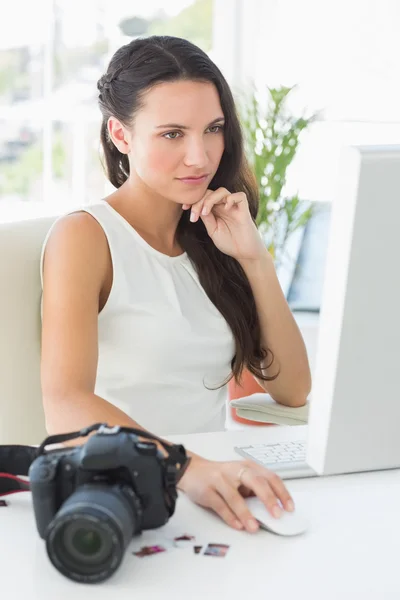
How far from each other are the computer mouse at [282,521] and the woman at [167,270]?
0.48 m

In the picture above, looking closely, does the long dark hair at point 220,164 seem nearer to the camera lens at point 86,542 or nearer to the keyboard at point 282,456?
the keyboard at point 282,456

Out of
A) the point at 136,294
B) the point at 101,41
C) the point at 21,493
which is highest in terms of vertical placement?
the point at 101,41

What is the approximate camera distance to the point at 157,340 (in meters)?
1.86

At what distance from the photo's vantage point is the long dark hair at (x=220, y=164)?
5.97 ft

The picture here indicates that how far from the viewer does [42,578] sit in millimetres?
983

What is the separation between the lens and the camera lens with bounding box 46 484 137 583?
94 cm

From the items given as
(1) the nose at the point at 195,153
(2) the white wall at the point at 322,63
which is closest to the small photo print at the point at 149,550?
(1) the nose at the point at 195,153

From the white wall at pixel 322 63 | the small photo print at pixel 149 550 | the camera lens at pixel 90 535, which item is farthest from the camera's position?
the white wall at pixel 322 63

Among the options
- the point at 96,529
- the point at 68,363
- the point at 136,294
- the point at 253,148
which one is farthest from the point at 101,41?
the point at 96,529

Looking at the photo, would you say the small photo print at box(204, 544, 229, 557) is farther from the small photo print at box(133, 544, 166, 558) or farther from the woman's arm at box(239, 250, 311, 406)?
the woman's arm at box(239, 250, 311, 406)

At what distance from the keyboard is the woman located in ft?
0.98

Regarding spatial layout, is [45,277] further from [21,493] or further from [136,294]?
[21,493]

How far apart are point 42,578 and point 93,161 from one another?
3.70m

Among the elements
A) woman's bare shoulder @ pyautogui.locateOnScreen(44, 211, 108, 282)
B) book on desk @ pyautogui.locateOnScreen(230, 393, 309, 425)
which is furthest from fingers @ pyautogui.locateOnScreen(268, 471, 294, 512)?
woman's bare shoulder @ pyautogui.locateOnScreen(44, 211, 108, 282)
